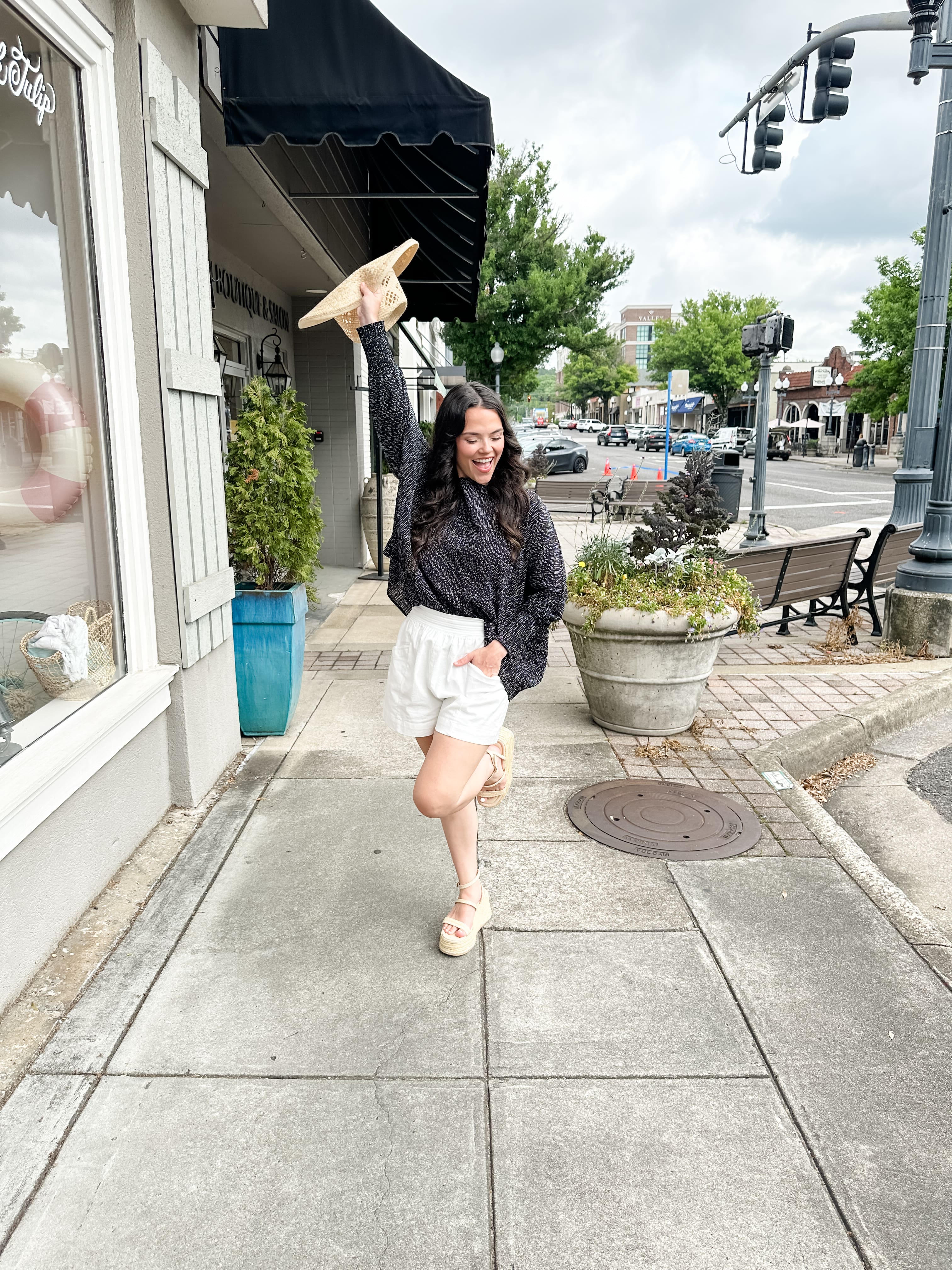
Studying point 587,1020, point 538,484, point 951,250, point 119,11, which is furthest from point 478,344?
point 587,1020

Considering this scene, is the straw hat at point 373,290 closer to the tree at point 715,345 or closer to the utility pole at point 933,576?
the utility pole at point 933,576

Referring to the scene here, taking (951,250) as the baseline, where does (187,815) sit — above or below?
below

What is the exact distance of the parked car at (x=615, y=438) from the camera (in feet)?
214

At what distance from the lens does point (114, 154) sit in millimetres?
3406

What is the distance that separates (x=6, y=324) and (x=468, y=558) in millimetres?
1821

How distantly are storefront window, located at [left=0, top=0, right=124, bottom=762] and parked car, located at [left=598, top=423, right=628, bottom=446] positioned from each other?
2502 inches

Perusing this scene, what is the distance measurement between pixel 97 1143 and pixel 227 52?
15.7ft

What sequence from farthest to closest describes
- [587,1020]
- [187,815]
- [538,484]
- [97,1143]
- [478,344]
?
[478,344], [538,484], [187,815], [587,1020], [97,1143]

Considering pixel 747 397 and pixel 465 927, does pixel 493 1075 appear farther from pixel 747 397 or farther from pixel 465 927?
pixel 747 397

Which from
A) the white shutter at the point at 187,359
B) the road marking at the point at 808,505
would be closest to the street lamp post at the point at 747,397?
the road marking at the point at 808,505

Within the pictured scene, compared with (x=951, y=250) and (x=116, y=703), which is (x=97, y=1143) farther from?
(x=951, y=250)

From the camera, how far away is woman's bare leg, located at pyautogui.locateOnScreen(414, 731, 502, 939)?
2.76 m

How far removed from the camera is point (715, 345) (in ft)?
213

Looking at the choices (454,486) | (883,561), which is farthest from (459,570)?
(883,561)
